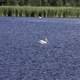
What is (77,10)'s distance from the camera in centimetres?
8188

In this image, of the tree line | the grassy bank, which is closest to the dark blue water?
the grassy bank

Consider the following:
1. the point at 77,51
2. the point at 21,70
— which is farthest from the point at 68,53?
the point at 21,70

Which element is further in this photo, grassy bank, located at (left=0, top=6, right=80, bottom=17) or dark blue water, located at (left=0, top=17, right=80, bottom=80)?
grassy bank, located at (left=0, top=6, right=80, bottom=17)

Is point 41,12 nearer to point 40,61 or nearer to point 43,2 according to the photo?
point 43,2

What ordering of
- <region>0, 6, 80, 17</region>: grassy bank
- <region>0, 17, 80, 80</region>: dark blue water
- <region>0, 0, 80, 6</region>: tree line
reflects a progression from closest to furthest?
<region>0, 17, 80, 80</region>: dark blue water
<region>0, 6, 80, 17</region>: grassy bank
<region>0, 0, 80, 6</region>: tree line

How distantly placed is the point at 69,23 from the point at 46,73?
48788 mm

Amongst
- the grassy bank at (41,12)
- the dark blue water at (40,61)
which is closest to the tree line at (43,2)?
the grassy bank at (41,12)

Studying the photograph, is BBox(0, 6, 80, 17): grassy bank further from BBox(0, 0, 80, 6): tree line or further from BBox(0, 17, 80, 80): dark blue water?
BBox(0, 17, 80, 80): dark blue water

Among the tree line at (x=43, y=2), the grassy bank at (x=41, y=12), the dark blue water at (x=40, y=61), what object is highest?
the dark blue water at (x=40, y=61)

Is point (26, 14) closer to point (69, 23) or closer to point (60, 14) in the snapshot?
point (60, 14)

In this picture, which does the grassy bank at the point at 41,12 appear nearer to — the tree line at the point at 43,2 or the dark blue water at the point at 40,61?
the tree line at the point at 43,2

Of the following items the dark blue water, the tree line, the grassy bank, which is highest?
Answer: the dark blue water

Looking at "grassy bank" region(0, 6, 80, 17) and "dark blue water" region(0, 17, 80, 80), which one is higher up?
"dark blue water" region(0, 17, 80, 80)

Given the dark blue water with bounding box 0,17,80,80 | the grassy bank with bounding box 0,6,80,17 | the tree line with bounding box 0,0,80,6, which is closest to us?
the dark blue water with bounding box 0,17,80,80
